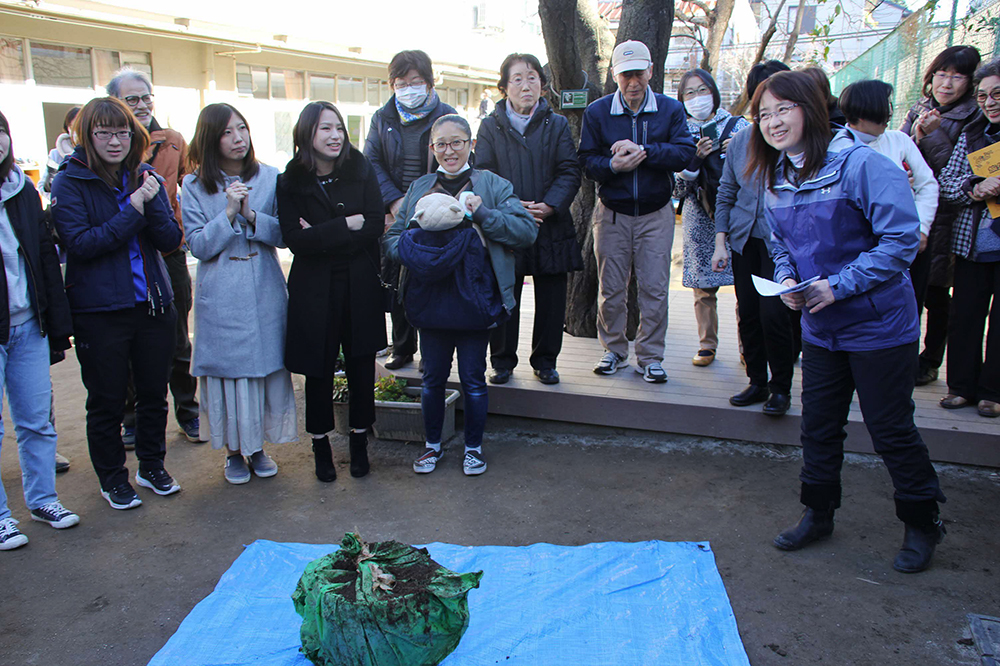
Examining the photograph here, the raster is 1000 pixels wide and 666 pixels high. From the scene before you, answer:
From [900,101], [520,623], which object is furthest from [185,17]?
[520,623]

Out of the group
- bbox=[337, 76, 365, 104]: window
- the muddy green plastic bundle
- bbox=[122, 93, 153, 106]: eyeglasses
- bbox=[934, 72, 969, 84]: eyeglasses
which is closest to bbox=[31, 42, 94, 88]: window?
bbox=[337, 76, 365, 104]: window

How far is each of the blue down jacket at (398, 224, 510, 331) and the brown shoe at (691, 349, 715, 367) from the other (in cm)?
190

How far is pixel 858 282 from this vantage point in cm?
293

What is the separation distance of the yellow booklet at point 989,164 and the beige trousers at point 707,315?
174cm

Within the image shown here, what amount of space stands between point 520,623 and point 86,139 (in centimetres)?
297

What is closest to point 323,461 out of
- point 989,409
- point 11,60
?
point 989,409

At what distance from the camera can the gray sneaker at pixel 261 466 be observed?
444 centimetres

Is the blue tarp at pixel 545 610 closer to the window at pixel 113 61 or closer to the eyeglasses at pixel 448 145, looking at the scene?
the eyeglasses at pixel 448 145

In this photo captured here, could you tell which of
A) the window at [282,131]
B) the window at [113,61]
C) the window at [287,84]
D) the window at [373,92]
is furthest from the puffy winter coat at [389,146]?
the window at [373,92]

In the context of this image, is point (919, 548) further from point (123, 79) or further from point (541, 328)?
point (123, 79)

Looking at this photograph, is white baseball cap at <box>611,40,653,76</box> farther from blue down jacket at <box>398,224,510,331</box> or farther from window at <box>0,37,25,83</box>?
window at <box>0,37,25,83</box>

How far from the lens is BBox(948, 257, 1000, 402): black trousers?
4.29m

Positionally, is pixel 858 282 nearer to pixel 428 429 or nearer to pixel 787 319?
pixel 787 319

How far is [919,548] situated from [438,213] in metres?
2.65
